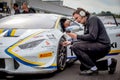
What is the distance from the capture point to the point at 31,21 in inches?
312

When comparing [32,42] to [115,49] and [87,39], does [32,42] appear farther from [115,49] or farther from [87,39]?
[115,49]

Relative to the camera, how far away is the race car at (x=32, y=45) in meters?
6.62

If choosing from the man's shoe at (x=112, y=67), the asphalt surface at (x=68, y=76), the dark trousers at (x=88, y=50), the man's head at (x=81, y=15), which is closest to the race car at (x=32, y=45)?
the asphalt surface at (x=68, y=76)

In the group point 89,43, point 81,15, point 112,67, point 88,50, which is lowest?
point 112,67

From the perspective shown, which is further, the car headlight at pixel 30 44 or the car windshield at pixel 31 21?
the car windshield at pixel 31 21

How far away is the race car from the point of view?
6621 millimetres

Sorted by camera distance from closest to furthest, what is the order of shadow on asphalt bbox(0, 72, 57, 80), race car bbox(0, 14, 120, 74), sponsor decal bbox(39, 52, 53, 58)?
Answer: race car bbox(0, 14, 120, 74) → sponsor decal bbox(39, 52, 53, 58) → shadow on asphalt bbox(0, 72, 57, 80)

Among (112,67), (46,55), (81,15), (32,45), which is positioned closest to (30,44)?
(32,45)

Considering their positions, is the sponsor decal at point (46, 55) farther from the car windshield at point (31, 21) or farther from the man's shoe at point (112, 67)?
the man's shoe at point (112, 67)

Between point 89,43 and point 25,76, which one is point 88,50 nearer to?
point 89,43

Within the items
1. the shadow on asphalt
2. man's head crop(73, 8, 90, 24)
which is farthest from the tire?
man's head crop(73, 8, 90, 24)

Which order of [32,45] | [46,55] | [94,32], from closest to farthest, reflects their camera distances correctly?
1. [32,45]
2. [46,55]
3. [94,32]

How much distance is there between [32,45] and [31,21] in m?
1.26

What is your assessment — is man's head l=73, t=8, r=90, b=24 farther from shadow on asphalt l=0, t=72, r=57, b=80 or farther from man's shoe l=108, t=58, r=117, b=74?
shadow on asphalt l=0, t=72, r=57, b=80
